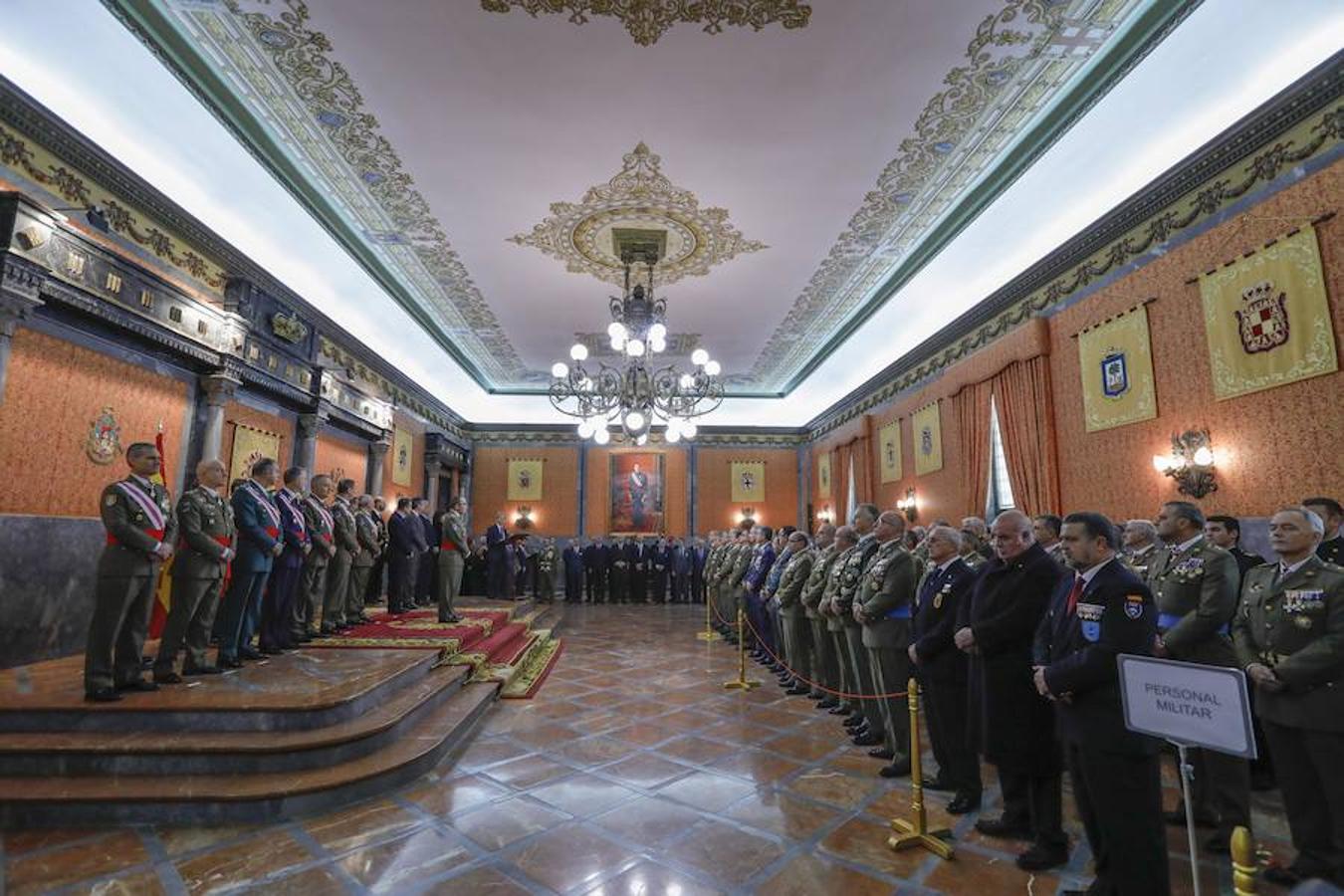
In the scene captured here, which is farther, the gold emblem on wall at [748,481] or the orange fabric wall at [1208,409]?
the gold emblem on wall at [748,481]

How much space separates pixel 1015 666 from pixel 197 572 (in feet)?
16.4

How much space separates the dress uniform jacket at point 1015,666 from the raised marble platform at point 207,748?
316 cm

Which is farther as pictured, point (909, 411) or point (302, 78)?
point (909, 411)

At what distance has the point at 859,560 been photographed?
4797mm

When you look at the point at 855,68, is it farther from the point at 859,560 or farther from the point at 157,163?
the point at 157,163

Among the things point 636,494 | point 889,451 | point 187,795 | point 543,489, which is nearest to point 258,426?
point 187,795

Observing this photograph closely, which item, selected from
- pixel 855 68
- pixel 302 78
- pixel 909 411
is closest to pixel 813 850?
pixel 855 68

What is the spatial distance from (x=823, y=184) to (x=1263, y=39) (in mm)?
3354

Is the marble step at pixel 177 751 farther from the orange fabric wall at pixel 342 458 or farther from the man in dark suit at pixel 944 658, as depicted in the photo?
the orange fabric wall at pixel 342 458

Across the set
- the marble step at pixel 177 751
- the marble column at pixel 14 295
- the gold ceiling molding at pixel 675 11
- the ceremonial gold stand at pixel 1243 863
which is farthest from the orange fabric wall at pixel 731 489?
the ceremonial gold stand at pixel 1243 863

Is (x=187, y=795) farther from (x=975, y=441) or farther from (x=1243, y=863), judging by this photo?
(x=975, y=441)

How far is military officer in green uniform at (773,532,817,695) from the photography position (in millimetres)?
6047

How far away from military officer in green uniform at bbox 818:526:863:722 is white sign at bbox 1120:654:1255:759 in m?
2.79

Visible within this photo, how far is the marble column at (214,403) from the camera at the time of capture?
647 centimetres
